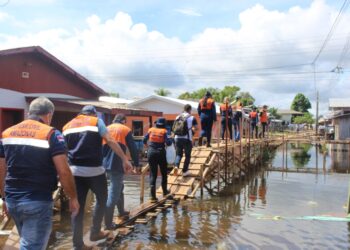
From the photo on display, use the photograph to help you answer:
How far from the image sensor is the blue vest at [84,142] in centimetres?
505

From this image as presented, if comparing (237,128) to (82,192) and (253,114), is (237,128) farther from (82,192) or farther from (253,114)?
(82,192)

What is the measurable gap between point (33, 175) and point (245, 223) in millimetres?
6575

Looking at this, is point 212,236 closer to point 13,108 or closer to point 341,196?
point 341,196

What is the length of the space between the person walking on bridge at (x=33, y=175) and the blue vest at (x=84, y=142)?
1.52m

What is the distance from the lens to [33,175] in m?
3.43

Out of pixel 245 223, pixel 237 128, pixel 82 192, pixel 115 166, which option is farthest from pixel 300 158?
pixel 82 192

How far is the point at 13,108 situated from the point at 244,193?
914 centimetres

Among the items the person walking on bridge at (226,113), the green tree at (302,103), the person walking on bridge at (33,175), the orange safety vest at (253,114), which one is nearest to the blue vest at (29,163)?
the person walking on bridge at (33,175)

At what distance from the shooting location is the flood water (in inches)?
280

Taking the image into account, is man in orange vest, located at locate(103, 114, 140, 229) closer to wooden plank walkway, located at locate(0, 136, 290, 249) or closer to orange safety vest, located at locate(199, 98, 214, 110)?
wooden plank walkway, located at locate(0, 136, 290, 249)

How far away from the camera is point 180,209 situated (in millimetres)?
9719

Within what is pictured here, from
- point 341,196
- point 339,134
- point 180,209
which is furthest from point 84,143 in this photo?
point 339,134

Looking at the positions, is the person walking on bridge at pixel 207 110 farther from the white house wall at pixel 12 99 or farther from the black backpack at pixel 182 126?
the white house wall at pixel 12 99

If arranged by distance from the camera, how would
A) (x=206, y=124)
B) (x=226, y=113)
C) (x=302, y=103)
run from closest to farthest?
1. (x=206, y=124)
2. (x=226, y=113)
3. (x=302, y=103)
